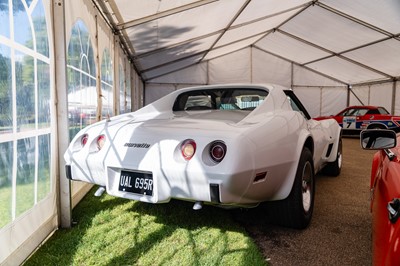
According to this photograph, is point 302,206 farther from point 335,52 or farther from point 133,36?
point 335,52

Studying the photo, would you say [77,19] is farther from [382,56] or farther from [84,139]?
[382,56]

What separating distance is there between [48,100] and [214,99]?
164cm

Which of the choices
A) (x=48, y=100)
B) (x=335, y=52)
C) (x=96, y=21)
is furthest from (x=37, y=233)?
(x=335, y=52)

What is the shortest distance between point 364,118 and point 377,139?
11.6 metres

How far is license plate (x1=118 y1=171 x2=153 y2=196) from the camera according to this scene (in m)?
2.11

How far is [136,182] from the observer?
2.16 meters

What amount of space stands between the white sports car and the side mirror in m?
0.62

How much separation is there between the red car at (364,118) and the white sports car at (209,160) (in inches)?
394

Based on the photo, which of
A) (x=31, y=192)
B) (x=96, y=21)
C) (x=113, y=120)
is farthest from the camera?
(x=96, y=21)

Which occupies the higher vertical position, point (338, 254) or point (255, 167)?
point (255, 167)

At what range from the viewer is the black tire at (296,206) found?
2.41 meters

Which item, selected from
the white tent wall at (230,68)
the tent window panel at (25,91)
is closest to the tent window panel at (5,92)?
the tent window panel at (25,91)

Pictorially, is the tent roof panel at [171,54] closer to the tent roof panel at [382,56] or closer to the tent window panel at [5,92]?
the tent roof panel at [382,56]

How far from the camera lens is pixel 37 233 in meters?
2.23
